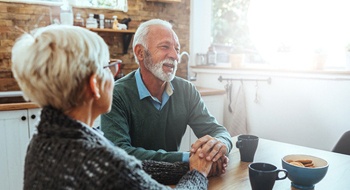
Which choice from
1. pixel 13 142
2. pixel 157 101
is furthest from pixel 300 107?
pixel 13 142

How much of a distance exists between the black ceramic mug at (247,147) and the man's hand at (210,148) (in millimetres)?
71

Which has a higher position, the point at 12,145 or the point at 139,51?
the point at 139,51

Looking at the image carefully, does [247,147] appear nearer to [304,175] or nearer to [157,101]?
[304,175]

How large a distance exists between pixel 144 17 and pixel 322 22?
1623mm

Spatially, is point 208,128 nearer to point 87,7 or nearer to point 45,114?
point 45,114

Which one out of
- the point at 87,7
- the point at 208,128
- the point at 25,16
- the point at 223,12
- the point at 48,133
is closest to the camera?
the point at 48,133

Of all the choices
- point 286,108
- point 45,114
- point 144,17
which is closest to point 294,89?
point 286,108

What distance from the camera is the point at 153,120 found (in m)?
1.57

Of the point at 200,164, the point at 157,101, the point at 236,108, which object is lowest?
the point at 236,108

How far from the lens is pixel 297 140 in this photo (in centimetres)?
268

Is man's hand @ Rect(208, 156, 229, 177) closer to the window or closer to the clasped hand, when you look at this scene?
the clasped hand

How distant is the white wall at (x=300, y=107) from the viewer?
2393mm

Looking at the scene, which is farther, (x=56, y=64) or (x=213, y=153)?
(x=213, y=153)

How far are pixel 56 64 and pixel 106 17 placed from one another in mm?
2325
